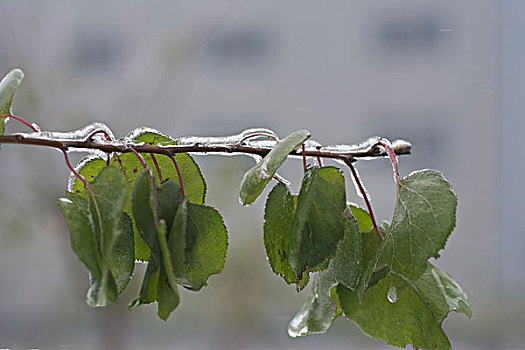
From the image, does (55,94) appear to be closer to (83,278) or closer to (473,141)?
(83,278)

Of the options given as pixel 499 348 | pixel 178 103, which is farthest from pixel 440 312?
pixel 499 348

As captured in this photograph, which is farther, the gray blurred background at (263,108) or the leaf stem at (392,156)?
the gray blurred background at (263,108)

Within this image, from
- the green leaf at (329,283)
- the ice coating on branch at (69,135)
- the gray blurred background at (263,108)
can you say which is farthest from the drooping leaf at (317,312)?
the gray blurred background at (263,108)

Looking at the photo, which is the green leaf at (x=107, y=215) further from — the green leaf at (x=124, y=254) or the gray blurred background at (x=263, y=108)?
the gray blurred background at (x=263, y=108)

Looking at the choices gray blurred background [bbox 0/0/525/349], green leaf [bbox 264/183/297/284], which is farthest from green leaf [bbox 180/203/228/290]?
gray blurred background [bbox 0/0/525/349]

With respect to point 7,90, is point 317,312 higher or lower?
lower

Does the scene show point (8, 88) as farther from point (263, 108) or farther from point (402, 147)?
point (263, 108)

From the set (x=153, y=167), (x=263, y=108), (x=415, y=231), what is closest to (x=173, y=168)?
(x=153, y=167)
